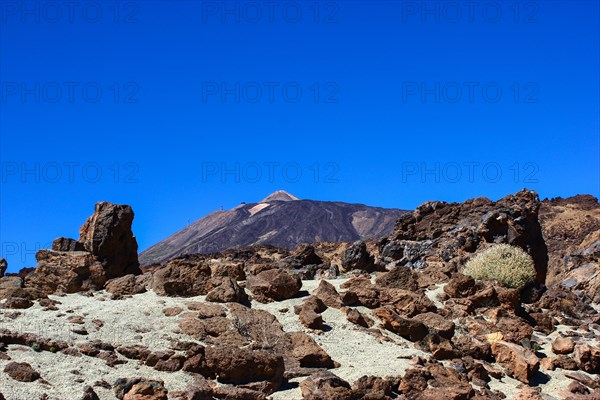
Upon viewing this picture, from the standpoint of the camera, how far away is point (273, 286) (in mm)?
13984

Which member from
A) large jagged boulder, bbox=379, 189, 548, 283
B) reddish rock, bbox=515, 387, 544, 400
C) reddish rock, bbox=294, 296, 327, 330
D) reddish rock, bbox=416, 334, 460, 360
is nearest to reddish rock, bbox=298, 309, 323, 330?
reddish rock, bbox=294, 296, 327, 330

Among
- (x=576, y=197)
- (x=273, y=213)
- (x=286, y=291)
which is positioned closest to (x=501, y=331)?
(x=286, y=291)

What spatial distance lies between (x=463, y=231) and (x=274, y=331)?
1085 centimetres

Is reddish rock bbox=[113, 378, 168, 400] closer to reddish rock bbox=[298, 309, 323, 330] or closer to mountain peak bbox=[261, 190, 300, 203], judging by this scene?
reddish rock bbox=[298, 309, 323, 330]

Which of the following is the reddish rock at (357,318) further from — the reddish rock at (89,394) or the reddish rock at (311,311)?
the reddish rock at (89,394)

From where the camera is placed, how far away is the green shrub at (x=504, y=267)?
55.1 ft

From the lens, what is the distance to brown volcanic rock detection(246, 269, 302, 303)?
14.0 m

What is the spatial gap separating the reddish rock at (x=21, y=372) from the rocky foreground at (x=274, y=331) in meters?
0.01

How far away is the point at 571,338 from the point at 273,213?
9403cm

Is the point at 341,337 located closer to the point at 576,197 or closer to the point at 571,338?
the point at 571,338

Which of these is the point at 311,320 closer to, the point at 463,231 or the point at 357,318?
the point at 357,318

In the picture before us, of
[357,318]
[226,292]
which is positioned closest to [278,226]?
[357,318]

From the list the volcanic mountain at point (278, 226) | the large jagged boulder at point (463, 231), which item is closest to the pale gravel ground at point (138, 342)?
the large jagged boulder at point (463, 231)

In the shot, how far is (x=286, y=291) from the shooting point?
14.2 m
